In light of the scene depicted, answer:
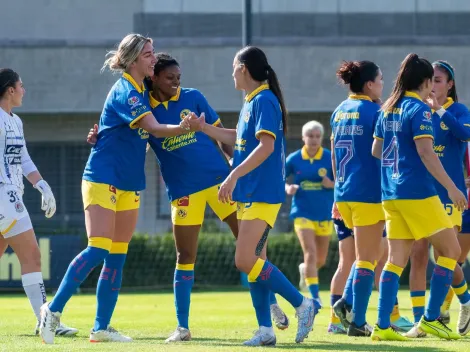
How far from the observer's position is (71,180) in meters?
23.6

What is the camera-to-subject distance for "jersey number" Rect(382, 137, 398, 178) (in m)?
8.38

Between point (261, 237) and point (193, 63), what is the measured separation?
1769 centimetres

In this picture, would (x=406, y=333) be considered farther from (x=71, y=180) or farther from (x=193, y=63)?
(x=193, y=63)

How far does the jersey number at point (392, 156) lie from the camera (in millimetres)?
8375

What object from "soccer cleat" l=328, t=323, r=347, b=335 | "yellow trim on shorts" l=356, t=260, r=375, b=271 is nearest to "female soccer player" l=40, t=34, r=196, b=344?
"yellow trim on shorts" l=356, t=260, r=375, b=271

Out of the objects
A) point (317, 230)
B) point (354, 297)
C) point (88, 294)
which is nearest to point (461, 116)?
point (354, 297)

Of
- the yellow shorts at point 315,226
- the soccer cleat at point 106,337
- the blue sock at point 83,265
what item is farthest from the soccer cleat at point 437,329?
the yellow shorts at point 315,226

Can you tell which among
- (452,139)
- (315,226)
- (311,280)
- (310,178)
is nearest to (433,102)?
(452,139)

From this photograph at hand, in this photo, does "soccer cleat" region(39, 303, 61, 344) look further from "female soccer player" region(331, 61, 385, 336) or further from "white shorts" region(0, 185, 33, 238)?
"female soccer player" region(331, 61, 385, 336)

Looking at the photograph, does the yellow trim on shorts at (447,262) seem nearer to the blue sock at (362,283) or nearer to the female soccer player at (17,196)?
the blue sock at (362,283)

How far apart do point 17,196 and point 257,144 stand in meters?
2.24

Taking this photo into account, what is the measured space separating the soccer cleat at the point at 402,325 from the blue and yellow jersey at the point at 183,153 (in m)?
2.24

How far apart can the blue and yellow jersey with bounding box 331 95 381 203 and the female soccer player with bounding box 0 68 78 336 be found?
7.92ft

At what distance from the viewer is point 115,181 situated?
8.48m
